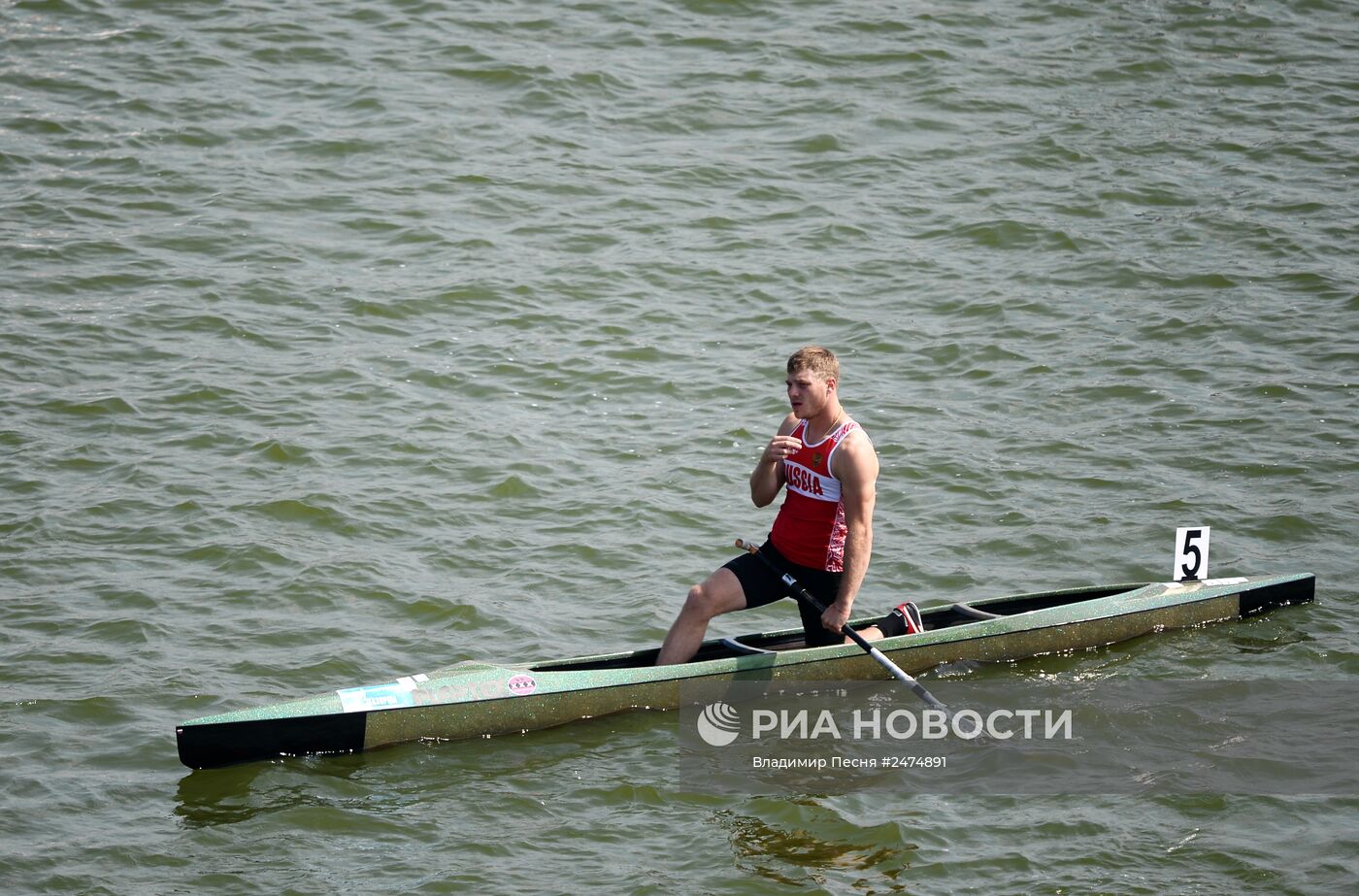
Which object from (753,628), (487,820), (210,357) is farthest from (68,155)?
(487,820)

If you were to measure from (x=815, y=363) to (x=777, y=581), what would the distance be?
1150mm

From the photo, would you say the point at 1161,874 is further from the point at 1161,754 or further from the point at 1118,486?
the point at 1118,486

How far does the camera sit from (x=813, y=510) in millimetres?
7055

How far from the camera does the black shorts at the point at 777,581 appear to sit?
7137 mm

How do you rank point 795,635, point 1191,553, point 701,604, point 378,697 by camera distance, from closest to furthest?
point 378,697
point 701,604
point 795,635
point 1191,553

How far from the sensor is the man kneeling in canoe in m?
6.83

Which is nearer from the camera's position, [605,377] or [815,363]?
[815,363]

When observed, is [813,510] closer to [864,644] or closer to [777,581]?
[777,581]

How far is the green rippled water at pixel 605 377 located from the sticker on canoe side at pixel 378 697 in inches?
10.3

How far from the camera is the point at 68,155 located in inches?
514

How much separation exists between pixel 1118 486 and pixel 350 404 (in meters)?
5.43

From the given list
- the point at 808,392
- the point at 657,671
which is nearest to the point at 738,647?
the point at 657,671

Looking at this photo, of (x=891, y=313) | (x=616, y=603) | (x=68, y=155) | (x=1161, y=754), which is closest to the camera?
(x=1161, y=754)

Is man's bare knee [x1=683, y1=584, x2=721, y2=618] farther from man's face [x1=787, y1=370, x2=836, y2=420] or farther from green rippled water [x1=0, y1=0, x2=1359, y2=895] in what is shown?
man's face [x1=787, y1=370, x2=836, y2=420]
